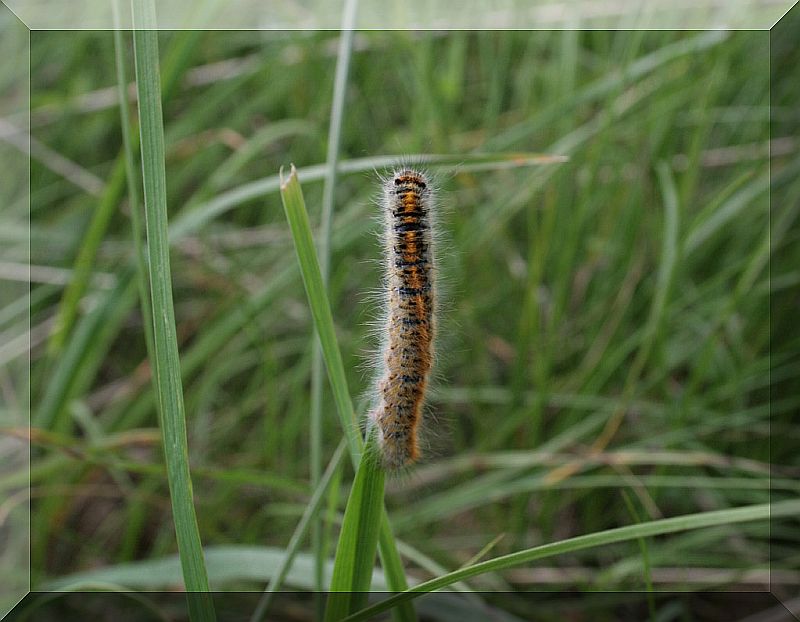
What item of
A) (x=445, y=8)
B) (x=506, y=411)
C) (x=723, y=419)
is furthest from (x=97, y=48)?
(x=723, y=419)

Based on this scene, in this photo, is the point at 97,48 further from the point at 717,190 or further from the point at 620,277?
the point at 717,190

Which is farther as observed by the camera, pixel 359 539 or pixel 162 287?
pixel 359 539

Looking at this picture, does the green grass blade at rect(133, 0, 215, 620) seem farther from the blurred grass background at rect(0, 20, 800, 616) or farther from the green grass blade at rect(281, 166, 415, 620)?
the blurred grass background at rect(0, 20, 800, 616)

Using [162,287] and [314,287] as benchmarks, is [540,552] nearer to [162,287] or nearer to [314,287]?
[314,287]

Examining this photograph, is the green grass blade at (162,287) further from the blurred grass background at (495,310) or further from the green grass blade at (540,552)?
the blurred grass background at (495,310)

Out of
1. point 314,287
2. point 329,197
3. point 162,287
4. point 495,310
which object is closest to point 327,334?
point 314,287

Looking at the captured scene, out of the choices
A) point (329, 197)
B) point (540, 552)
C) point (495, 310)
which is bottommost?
point (540, 552)

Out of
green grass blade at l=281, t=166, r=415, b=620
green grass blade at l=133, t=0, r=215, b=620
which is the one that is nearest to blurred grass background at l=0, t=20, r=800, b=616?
green grass blade at l=281, t=166, r=415, b=620
